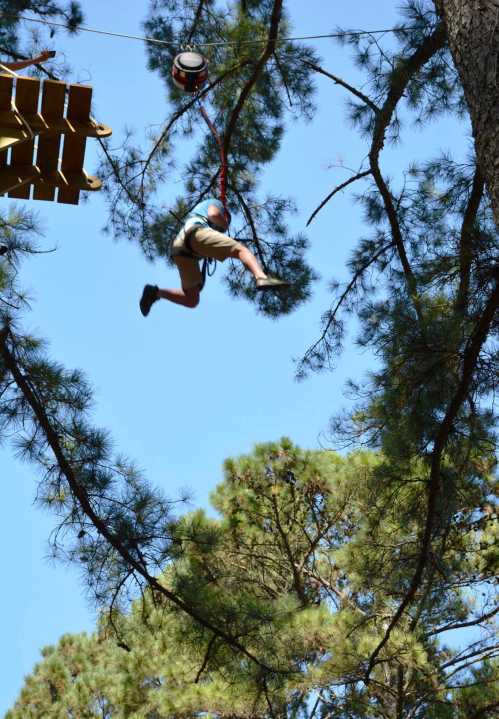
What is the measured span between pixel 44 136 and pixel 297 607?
3.09 meters

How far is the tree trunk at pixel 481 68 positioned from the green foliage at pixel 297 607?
155cm

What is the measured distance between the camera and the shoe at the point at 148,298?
3979 millimetres

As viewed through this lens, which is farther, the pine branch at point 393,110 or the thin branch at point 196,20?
the thin branch at point 196,20

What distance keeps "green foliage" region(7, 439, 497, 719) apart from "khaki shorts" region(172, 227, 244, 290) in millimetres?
1105

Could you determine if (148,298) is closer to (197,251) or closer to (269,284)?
(197,251)

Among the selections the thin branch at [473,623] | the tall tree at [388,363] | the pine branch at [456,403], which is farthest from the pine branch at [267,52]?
the thin branch at [473,623]

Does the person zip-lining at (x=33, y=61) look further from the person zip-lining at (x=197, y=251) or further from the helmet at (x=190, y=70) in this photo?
the person zip-lining at (x=197, y=251)

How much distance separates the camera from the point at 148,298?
13.1 ft


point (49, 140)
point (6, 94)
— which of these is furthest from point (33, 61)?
point (49, 140)

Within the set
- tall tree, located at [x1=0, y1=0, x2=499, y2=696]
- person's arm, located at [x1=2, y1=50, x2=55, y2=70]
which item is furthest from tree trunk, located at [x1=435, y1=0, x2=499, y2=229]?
person's arm, located at [x1=2, y1=50, x2=55, y2=70]

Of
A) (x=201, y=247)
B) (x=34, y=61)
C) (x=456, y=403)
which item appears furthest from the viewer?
(x=34, y=61)

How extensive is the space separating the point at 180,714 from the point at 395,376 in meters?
4.06

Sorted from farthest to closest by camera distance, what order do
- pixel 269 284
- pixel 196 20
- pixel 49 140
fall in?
pixel 196 20 < pixel 49 140 < pixel 269 284

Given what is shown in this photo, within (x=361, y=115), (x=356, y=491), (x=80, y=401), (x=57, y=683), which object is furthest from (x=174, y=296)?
(x=57, y=683)
